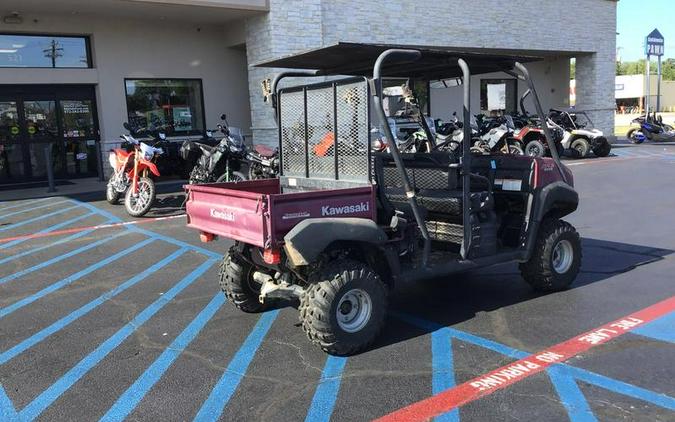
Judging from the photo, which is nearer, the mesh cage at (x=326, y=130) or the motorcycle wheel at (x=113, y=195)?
the mesh cage at (x=326, y=130)

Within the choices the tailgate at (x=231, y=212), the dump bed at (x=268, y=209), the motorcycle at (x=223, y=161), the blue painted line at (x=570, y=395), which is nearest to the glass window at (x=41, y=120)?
the motorcycle at (x=223, y=161)

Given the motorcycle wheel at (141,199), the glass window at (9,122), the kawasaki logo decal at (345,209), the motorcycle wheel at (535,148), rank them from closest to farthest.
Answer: the kawasaki logo decal at (345,209)
the motorcycle wheel at (141,199)
the glass window at (9,122)
the motorcycle wheel at (535,148)

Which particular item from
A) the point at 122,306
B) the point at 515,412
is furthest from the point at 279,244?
the point at 122,306

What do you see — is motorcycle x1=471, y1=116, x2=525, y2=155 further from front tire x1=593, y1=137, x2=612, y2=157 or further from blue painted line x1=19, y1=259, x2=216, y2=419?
blue painted line x1=19, y1=259, x2=216, y2=419

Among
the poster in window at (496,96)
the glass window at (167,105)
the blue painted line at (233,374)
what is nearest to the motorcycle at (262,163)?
the blue painted line at (233,374)

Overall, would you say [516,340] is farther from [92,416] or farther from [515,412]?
[92,416]

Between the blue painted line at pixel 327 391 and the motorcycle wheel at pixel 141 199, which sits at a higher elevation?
the motorcycle wheel at pixel 141 199

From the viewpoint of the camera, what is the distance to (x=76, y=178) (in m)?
16.0

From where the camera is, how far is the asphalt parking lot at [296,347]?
3.45m

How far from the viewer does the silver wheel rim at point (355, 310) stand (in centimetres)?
417

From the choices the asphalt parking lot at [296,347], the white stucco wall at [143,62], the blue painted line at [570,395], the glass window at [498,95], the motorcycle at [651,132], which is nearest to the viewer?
the blue painted line at [570,395]

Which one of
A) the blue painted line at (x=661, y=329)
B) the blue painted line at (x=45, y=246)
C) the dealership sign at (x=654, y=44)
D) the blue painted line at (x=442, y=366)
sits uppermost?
the dealership sign at (x=654, y=44)

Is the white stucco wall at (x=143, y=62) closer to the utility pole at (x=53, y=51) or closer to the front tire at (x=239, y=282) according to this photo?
the utility pole at (x=53, y=51)

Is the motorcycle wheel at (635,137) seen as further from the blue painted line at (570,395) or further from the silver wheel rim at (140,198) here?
the blue painted line at (570,395)
